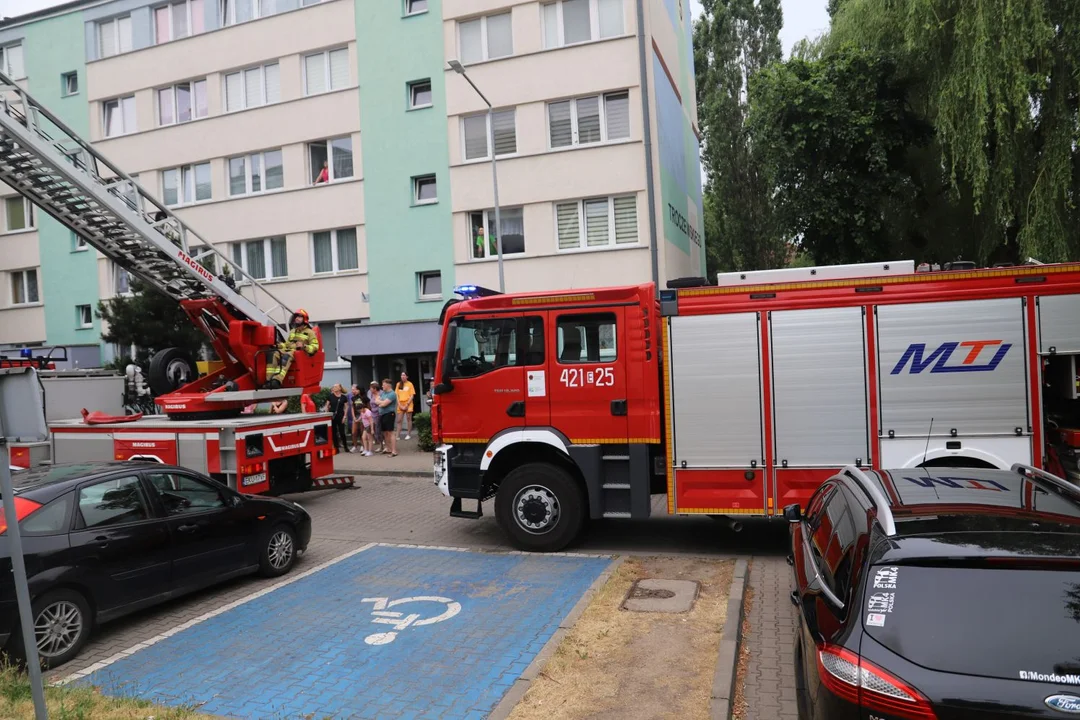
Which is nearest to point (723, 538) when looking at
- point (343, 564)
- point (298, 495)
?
point (343, 564)

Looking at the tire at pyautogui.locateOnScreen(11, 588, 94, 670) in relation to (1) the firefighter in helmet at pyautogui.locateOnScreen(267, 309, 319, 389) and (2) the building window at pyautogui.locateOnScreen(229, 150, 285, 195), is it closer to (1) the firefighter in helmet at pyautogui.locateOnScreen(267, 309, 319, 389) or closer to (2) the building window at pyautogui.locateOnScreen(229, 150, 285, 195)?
(1) the firefighter in helmet at pyautogui.locateOnScreen(267, 309, 319, 389)

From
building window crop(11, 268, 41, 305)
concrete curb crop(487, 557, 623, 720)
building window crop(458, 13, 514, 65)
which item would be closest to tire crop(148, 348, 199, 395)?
concrete curb crop(487, 557, 623, 720)

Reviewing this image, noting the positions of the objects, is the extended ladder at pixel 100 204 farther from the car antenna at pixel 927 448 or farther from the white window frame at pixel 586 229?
the car antenna at pixel 927 448

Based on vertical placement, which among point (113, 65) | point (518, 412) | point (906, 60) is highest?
point (113, 65)

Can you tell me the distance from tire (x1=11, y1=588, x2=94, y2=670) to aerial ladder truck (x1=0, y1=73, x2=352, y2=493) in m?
5.12

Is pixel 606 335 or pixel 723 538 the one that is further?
pixel 723 538

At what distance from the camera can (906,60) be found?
17000 mm

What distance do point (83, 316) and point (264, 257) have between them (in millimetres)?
8768

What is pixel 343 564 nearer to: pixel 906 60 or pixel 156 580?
pixel 156 580

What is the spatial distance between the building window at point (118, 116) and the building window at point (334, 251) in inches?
358

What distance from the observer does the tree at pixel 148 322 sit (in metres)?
20.5

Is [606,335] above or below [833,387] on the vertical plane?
above

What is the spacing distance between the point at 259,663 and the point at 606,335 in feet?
15.4

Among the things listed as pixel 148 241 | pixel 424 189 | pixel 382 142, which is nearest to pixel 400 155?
pixel 382 142
